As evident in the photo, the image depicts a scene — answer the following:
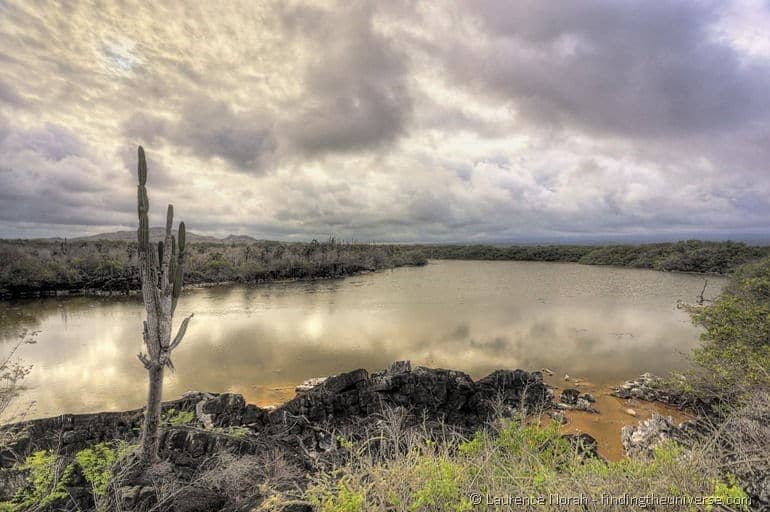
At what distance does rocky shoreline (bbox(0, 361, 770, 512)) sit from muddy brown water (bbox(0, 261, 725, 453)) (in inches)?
77.3

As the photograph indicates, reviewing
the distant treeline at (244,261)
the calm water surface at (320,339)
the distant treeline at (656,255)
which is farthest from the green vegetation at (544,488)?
the distant treeline at (656,255)

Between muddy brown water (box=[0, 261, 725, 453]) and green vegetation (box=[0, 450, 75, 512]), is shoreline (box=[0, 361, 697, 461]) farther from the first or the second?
green vegetation (box=[0, 450, 75, 512])

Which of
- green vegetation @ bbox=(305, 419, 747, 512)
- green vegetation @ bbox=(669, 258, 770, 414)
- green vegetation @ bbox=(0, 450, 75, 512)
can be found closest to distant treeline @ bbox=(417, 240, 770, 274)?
green vegetation @ bbox=(669, 258, 770, 414)

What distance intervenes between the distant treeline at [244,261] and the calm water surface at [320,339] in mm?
3399

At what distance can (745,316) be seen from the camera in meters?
9.88

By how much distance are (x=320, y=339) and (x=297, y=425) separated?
385 inches

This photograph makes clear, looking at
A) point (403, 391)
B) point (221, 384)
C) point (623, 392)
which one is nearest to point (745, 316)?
point (623, 392)

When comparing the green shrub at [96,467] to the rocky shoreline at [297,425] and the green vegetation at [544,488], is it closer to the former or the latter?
the rocky shoreline at [297,425]

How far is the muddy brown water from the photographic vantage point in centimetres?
1220

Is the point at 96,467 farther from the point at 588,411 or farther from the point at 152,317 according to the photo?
the point at 588,411

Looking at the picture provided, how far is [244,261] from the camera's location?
149ft

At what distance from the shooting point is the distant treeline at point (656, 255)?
5175cm

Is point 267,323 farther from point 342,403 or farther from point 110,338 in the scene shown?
point 342,403

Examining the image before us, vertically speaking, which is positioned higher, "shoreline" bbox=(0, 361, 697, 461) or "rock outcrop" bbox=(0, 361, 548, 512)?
"rock outcrop" bbox=(0, 361, 548, 512)
